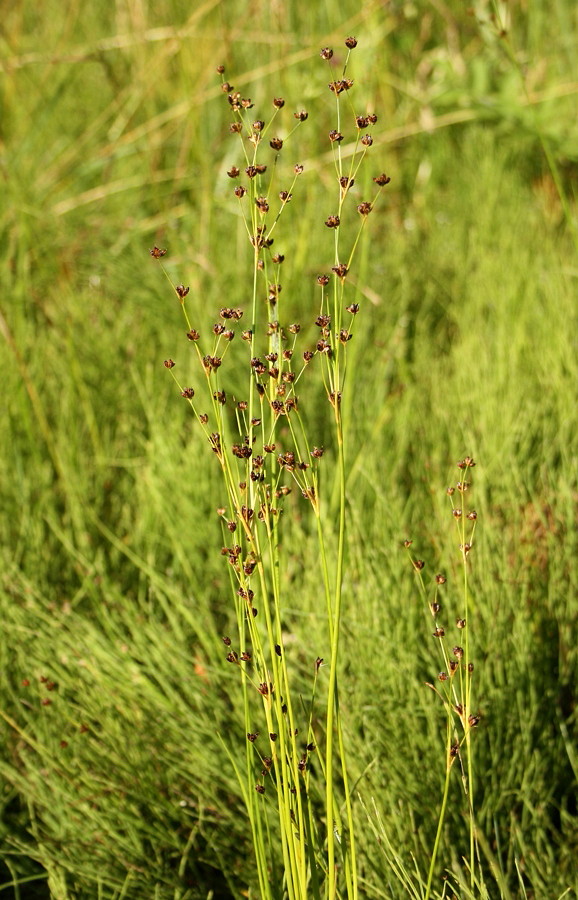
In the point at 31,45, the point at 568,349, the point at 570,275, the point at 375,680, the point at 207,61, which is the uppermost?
the point at 31,45

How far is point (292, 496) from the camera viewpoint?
190 centimetres

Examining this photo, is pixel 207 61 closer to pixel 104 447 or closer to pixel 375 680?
pixel 104 447

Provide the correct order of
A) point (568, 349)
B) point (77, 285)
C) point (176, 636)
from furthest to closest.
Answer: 1. point (77, 285)
2. point (568, 349)
3. point (176, 636)

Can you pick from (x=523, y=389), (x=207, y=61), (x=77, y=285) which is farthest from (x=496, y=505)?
(x=207, y=61)

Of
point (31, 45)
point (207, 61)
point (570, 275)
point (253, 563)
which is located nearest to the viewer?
point (253, 563)

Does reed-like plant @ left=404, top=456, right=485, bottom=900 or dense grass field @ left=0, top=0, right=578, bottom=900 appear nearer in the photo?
reed-like plant @ left=404, top=456, right=485, bottom=900

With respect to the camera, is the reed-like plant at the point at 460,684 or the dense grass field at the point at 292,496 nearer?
the reed-like plant at the point at 460,684

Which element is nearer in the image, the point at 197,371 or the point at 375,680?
A: the point at 375,680

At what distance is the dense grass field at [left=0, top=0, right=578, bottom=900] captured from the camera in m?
1.33

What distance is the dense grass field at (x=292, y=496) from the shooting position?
1.33m

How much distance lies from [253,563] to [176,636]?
0.72 m

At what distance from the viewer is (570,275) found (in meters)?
2.35

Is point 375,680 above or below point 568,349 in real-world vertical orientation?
below

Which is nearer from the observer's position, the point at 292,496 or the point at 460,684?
the point at 460,684
